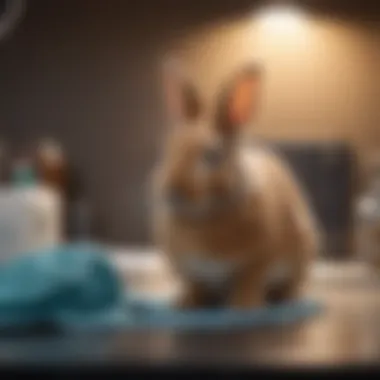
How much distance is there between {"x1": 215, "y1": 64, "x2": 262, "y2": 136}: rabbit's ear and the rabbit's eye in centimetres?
2

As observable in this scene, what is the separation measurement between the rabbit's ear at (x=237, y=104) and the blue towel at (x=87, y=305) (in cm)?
13

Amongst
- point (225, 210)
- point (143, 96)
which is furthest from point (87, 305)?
point (143, 96)

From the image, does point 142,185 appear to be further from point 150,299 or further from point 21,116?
point 150,299

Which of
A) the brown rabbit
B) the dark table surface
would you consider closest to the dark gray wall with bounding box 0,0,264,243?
the brown rabbit

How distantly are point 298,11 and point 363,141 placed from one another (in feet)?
0.52

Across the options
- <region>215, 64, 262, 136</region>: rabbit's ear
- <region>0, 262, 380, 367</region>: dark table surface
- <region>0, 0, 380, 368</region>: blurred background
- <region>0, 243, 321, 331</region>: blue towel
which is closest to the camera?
<region>0, 262, 380, 367</region>: dark table surface

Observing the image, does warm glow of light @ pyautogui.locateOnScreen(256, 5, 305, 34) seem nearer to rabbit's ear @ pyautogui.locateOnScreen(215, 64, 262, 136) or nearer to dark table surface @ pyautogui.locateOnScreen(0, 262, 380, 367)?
rabbit's ear @ pyautogui.locateOnScreen(215, 64, 262, 136)

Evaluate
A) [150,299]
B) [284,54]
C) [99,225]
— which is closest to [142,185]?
[99,225]

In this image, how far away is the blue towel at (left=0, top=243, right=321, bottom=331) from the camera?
25.9 inches

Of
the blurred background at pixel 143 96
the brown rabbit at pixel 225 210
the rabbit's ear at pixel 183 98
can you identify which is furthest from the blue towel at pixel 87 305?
the blurred background at pixel 143 96

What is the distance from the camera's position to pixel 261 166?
79cm

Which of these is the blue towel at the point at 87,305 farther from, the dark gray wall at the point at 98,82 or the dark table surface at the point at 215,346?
the dark gray wall at the point at 98,82

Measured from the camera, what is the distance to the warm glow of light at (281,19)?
1146mm

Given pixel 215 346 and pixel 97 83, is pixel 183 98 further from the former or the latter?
pixel 97 83
